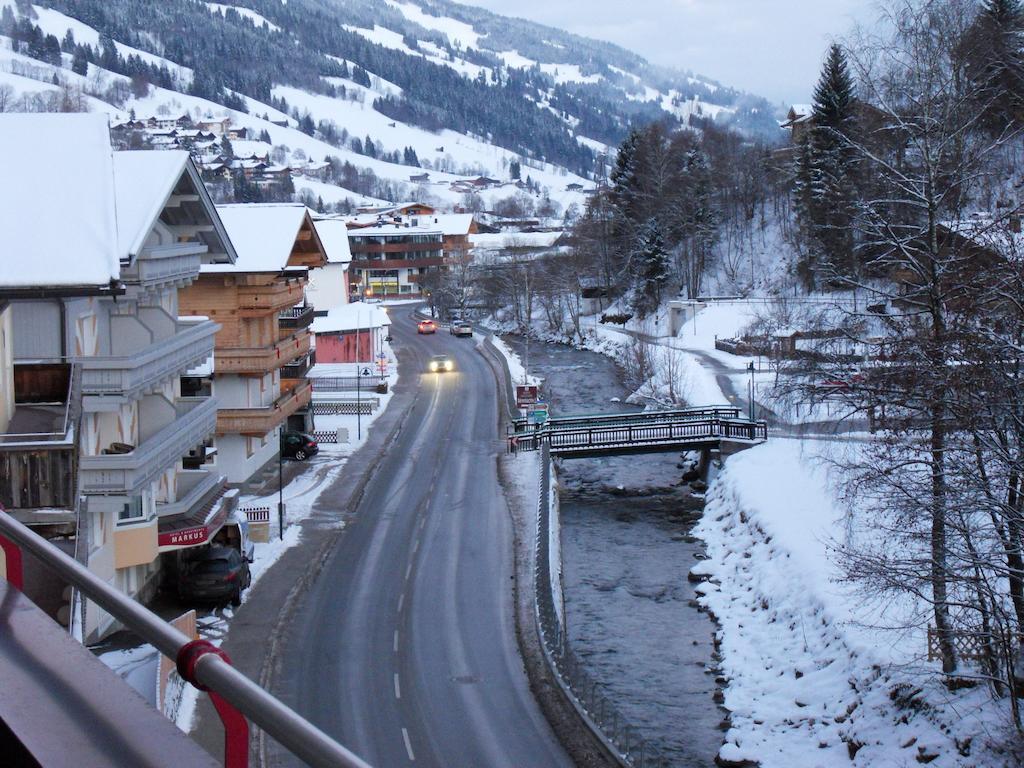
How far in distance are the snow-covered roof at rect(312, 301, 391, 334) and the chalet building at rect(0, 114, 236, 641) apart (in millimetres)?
34779

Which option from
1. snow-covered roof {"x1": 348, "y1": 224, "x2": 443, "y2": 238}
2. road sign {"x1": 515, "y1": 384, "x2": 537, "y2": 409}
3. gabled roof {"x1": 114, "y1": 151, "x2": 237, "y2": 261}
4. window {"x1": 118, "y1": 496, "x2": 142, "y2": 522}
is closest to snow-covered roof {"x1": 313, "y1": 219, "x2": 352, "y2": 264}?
Result: road sign {"x1": 515, "y1": 384, "x2": 537, "y2": 409}

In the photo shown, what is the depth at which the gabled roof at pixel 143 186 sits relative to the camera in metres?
20.8

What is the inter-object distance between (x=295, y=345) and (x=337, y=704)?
21.9 metres

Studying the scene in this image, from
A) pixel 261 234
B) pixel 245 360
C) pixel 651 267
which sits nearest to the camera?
pixel 245 360

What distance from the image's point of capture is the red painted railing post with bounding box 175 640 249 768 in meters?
2.13

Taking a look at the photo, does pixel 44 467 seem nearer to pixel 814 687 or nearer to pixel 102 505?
pixel 102 505

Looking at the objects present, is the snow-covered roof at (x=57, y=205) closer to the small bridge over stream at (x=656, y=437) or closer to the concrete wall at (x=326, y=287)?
the small bridge over stream at (x=656, y=437)

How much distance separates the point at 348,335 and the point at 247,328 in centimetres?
2794

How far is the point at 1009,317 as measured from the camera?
1348cm

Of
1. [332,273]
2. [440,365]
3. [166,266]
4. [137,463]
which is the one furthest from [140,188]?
[332,273]

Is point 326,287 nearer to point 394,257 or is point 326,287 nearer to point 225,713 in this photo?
point 394,257

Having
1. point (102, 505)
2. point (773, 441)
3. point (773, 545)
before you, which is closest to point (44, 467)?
point (102, 505)

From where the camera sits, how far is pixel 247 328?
35094 millimetres

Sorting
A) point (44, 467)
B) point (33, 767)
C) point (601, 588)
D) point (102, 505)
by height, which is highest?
point (33, 767)
